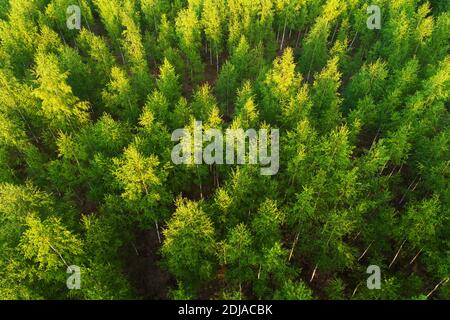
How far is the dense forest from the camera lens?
2422 cm

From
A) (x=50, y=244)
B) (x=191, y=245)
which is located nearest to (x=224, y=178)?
(x=191, y=245)

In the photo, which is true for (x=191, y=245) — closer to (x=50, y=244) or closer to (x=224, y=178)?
(x=50, y=244)

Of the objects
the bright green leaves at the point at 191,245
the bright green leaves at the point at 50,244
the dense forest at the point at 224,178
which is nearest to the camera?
the bright green leaves at the point at 50,244

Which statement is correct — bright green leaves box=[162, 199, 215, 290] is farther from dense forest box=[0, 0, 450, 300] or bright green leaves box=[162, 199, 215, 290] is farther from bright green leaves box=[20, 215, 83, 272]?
bright green leaves box=[20, 215, 83, 272]

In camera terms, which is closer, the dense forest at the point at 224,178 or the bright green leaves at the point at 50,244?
the bright green leaves at the point at 50,244

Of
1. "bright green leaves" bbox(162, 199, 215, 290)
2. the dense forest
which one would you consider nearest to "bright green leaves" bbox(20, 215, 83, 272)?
the dense forest

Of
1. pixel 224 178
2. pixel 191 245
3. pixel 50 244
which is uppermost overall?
pixel 224 178

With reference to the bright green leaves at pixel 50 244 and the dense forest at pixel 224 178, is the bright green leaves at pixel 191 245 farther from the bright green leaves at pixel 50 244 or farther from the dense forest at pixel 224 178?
the bright green leaves at pixel 50 244

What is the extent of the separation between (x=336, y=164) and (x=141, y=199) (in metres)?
16.5

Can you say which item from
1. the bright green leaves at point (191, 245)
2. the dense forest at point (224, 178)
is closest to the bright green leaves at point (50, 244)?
the dense forest at point (224, 178)

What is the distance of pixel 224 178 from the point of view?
112 ft

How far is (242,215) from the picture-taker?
2847 cm

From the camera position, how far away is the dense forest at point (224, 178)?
2422 centimetres
